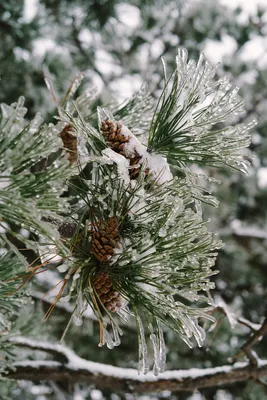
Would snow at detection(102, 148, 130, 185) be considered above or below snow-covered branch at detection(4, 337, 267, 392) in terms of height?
above

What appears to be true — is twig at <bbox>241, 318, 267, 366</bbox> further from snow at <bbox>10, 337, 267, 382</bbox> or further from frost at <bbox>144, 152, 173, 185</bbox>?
frost at <bbox>144, 152, 173, 185</bbox>

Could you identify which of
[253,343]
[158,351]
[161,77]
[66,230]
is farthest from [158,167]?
[161,77]

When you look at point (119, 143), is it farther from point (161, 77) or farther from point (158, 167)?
point (161, 77)

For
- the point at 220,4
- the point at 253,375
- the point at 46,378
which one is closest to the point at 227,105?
the point at 253,375

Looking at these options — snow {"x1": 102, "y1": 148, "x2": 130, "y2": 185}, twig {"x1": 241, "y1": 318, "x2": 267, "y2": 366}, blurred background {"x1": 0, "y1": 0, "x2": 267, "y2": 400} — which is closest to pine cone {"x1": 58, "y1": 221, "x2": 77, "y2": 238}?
snow {"x1": 102, "y1": 148, "x2": 130, "y2": 185}

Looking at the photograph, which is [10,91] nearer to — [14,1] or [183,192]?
[14,1]

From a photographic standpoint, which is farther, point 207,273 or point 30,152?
point 207,273

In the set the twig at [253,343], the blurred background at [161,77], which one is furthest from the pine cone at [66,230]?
the blurred background at [161,77]
